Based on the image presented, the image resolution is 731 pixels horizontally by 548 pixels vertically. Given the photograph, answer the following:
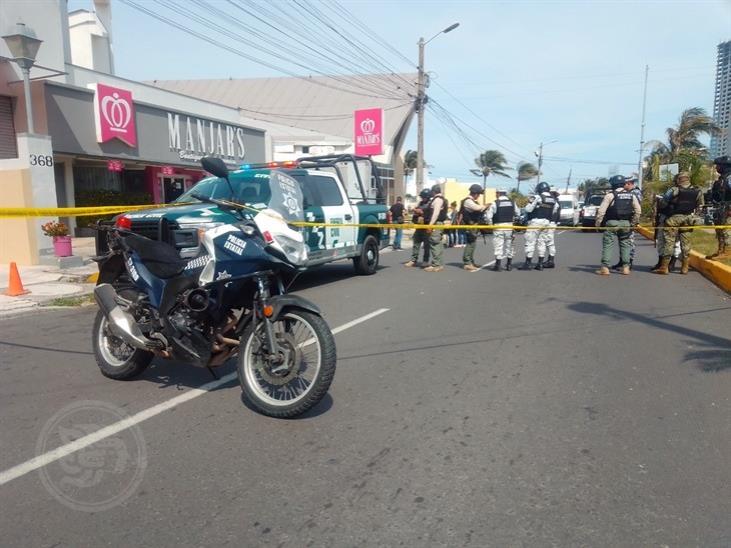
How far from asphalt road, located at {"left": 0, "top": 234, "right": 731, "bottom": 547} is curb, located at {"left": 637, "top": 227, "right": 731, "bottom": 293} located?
3.41 meters

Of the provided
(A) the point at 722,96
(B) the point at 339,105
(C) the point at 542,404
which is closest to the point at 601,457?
(C) the point at 542,404

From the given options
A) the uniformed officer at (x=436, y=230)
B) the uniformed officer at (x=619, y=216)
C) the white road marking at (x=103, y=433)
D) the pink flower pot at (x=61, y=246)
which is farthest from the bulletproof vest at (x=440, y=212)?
the white road marking at (x=103, y=433)

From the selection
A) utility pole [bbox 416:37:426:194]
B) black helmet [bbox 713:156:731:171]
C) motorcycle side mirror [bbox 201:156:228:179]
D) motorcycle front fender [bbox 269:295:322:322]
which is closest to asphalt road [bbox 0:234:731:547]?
motorcycle front fender [bbox 269:295:322:322]

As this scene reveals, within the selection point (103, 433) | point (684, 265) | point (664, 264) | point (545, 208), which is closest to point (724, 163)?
point (684, 265)

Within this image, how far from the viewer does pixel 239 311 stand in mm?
4500

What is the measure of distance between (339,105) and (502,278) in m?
39.2

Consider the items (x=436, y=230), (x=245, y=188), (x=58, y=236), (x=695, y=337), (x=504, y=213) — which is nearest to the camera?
(x=695, y=337)

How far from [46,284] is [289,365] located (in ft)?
27.3

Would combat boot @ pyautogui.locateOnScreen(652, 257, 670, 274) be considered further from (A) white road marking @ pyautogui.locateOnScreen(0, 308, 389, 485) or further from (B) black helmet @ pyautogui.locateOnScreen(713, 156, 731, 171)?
(A) white road marking @ pyautogui.locateOnScreen(0, 308, 389, 485)

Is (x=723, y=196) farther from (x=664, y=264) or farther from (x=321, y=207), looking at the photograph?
(x=321, y=207)

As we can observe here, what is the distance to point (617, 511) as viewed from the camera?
3.00 m

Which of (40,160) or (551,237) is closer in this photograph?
(40,160)

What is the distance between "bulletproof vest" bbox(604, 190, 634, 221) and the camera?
11148 millimetres

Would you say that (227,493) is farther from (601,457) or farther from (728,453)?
(728,453)
